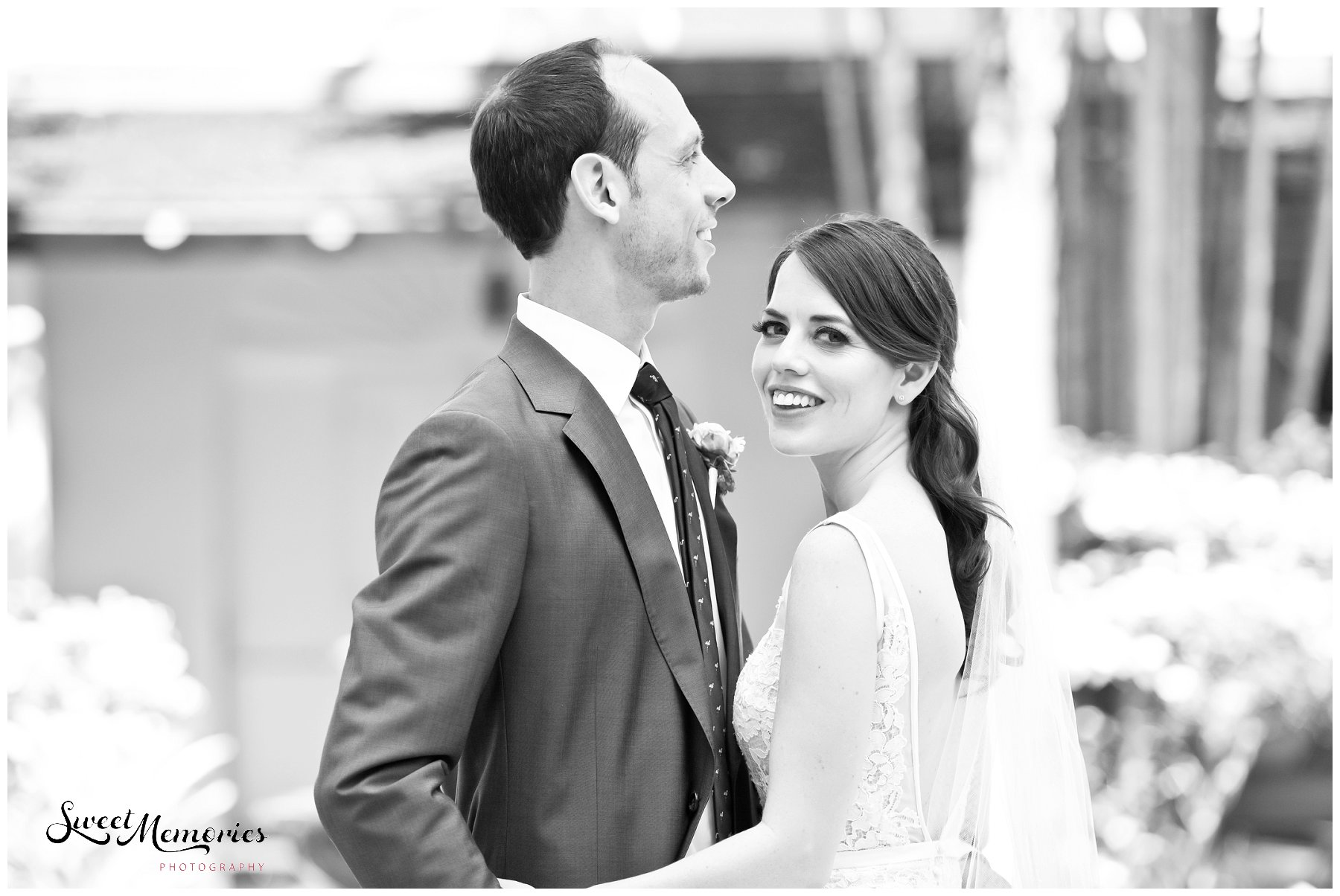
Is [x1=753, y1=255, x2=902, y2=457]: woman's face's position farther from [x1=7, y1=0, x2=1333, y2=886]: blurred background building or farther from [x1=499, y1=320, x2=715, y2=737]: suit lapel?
[x1=7, y1=0, x2=1333, y2=886]: blurred background building

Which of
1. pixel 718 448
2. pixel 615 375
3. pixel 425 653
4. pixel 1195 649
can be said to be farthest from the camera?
pixel 1195 649

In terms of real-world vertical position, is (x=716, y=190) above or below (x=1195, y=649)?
above

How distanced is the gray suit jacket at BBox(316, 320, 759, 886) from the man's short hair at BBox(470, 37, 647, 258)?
0.86 ft

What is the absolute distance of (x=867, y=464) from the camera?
6.77 feet

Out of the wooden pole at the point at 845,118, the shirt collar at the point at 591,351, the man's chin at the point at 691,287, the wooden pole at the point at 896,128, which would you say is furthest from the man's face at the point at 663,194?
the wooden pole at the point at 845,118

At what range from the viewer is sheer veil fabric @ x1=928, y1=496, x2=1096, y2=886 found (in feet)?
6.97

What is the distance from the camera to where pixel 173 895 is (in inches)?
123

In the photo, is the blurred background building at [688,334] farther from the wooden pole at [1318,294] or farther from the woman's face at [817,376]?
the woman's face at [817,376]

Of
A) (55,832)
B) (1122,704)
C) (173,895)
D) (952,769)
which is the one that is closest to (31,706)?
(55,832)

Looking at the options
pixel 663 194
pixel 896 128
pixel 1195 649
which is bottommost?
pixel 1195 649

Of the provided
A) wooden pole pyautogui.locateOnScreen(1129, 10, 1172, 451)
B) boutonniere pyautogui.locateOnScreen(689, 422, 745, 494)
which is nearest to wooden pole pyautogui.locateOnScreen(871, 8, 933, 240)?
wooden pole pyautogui.locateOnScreen(1129, 10, 1172, 451)

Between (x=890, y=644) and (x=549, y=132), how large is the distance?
3.12 ft

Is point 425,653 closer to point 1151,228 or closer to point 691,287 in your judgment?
point 691,287

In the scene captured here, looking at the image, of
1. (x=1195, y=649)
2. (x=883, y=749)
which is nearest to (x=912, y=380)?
(x=883, y=749)
